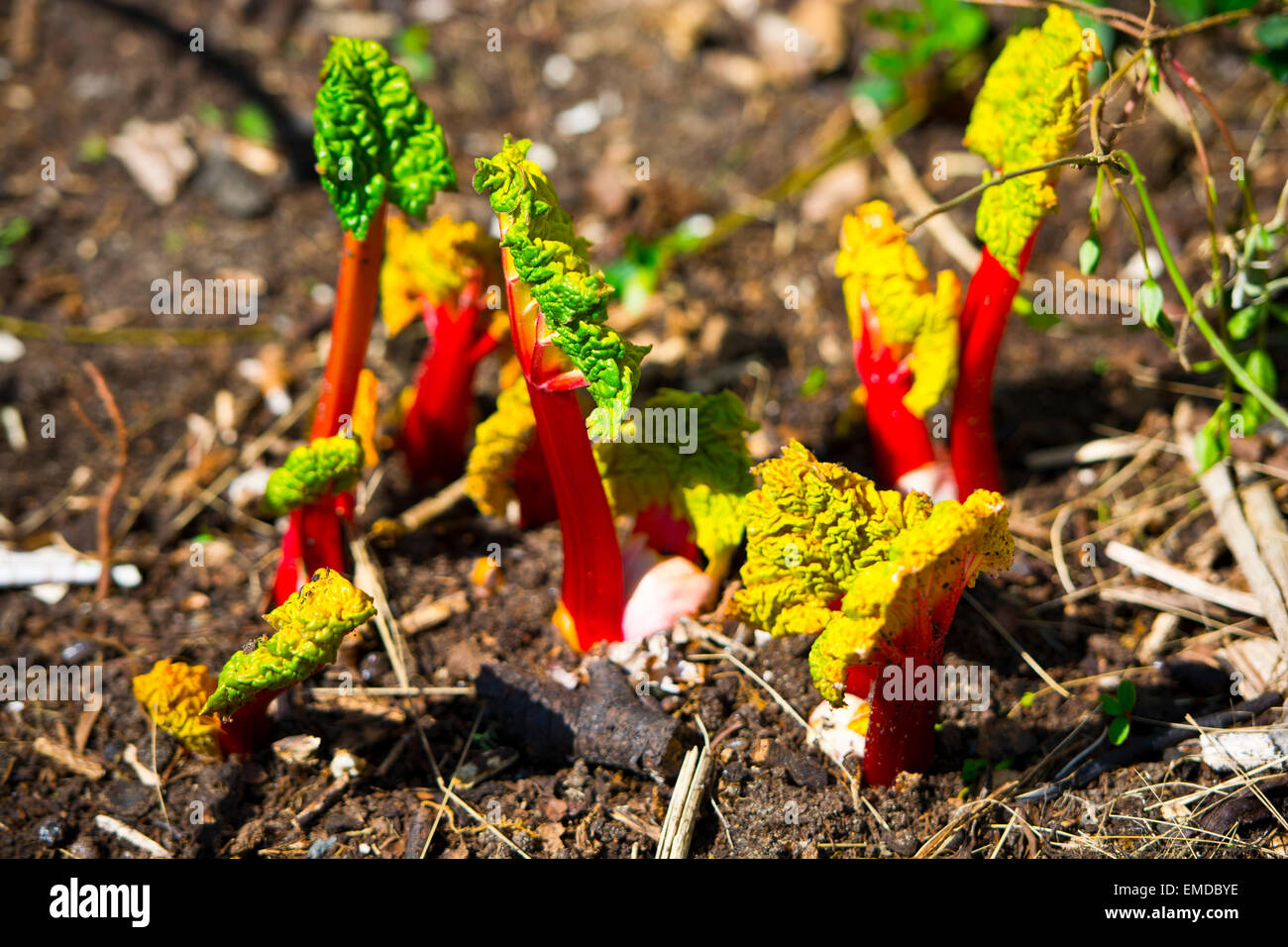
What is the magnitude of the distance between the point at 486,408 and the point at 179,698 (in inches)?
60.1

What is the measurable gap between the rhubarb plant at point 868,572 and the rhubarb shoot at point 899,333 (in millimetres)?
609

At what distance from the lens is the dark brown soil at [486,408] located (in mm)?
2619

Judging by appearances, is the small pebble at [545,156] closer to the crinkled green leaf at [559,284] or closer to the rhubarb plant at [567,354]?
the rhubarb plant at [567,354]

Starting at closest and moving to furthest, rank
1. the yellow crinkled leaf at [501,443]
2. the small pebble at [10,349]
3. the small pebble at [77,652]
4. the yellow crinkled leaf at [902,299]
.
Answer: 1. the yellow crinkled leaf at [902,299]
2. the yellow crinkled leaf at [501,443]
3. the small pebble at [77,652]
4. the small pebble at [10,349]

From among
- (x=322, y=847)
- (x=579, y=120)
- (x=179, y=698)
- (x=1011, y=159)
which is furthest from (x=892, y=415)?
(x=579, y=120)

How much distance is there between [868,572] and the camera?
2.21m

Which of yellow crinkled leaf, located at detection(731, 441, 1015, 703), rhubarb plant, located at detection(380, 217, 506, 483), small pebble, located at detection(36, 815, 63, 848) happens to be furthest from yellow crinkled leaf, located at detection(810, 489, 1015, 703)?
small pebble, located at detection(36, 815, 63, 848)

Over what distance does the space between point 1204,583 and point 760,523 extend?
151 cm

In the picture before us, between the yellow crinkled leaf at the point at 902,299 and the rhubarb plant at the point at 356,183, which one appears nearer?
the rhubarb plant at the point at 356,183

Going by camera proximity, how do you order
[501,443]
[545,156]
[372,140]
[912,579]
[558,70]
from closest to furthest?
[912,579] < [372,140] < [501,443] < [545,156] < [558,70]

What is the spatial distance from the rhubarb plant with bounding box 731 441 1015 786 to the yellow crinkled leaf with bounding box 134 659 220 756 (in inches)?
51.7

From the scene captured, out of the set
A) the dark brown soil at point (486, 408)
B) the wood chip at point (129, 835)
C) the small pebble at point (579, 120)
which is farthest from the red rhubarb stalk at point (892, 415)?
the small pebble at point (579, 120)

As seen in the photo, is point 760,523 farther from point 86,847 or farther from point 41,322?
point 41,322

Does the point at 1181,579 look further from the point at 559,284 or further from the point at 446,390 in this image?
the point at 446,390
